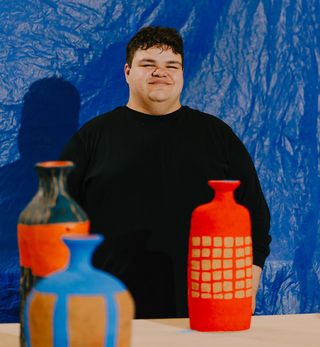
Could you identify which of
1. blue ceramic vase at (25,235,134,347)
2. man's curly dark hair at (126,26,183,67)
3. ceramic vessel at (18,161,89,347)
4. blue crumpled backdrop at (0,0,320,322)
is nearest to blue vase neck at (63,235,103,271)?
blue ceramic vase at (25,235,134,347)

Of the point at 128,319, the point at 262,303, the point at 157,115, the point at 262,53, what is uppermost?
the point at 262,53

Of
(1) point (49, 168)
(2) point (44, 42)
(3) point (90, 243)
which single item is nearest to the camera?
(3) point (90, 243)

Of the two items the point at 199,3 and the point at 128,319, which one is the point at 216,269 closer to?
the point at 128,319

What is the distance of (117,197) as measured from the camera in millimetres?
2031

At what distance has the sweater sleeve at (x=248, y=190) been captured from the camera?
2.03 metres

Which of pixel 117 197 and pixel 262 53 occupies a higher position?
pixel 262 53

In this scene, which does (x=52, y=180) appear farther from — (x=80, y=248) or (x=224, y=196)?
(x=224, y=196)

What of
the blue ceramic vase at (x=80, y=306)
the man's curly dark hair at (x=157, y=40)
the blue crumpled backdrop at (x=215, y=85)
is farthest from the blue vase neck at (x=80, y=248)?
the blue crumpled backdrop at (x=215, y=85)

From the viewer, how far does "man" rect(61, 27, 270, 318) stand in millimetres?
2014

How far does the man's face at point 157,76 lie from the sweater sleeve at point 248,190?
0.24 m

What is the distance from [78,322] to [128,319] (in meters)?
0.08

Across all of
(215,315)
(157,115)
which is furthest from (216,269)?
(157,115)

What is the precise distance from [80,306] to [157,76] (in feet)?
3.73

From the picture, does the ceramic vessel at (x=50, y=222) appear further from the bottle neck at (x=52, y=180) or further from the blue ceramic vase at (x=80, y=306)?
the blue ceramic vase at (x=80, y=306)
